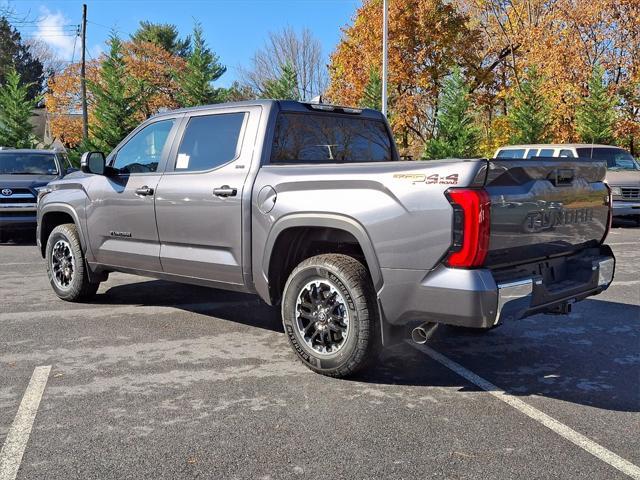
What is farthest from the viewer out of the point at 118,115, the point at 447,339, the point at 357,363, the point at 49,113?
the point at 49,113

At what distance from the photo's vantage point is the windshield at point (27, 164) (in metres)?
12.5

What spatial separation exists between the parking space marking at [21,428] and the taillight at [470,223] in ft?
8.25

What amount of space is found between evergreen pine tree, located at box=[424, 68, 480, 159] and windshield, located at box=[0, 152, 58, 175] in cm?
1611

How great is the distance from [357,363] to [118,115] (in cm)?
2558

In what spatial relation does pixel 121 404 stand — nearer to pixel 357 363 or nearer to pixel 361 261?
pixel 357 363

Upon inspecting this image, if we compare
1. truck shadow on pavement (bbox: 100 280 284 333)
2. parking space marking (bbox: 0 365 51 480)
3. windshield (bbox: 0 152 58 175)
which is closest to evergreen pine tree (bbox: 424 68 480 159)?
windshield (bbox: 0 152 58 175)

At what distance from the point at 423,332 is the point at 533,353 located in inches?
56.6

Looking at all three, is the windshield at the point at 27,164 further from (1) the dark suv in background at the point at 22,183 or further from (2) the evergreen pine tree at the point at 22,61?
(2) the evergreen pine tree at the point at 22,61

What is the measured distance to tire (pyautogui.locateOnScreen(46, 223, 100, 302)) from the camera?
6336 mm

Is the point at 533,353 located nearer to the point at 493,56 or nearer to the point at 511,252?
the point at 511,252

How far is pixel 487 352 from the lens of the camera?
16.3 feet

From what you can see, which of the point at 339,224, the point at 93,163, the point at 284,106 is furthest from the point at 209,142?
the point at 339,224

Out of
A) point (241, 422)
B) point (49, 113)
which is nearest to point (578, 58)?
point (241, 422)

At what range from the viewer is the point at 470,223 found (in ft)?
11.5
